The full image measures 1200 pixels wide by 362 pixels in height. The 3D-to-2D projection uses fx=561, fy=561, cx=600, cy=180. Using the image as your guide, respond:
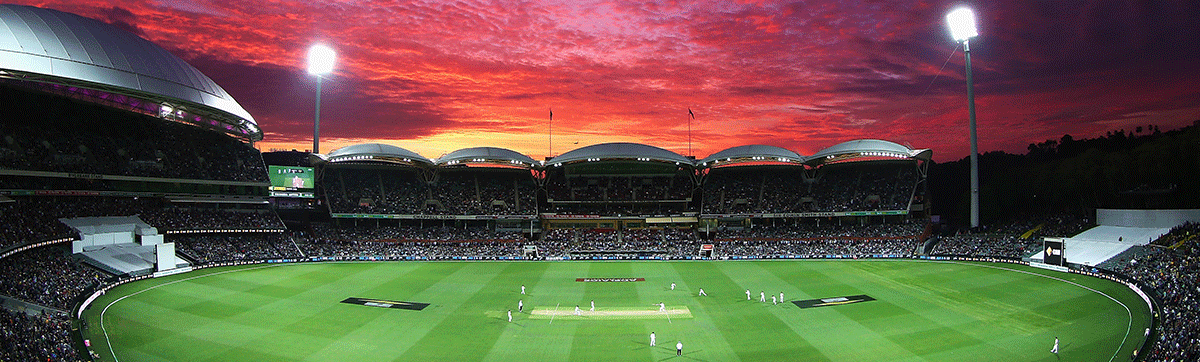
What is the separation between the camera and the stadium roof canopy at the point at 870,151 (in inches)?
2365

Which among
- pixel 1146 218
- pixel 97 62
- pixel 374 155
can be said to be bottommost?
pixel 1146 218

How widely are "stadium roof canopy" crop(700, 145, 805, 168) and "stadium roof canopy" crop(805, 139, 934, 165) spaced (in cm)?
296

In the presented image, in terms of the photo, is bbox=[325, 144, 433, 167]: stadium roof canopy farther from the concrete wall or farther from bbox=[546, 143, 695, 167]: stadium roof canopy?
the concrete wall

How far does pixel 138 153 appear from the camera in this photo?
168ft

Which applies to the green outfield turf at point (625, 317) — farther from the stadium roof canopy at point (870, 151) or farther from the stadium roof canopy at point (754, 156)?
the stadium roof canopy at point (754, 156)

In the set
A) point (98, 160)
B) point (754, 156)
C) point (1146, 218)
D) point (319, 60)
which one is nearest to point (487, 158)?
point (319, 60)

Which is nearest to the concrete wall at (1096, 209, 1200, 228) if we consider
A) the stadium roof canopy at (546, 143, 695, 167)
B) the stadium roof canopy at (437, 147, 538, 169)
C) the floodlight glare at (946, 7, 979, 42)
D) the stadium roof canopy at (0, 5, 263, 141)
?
the floodlight glare at (946, 7, 979, 42)

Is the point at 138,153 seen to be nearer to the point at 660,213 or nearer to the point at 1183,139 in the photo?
the point at 660,213

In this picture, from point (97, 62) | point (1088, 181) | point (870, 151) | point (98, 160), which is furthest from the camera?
point (870, 151)

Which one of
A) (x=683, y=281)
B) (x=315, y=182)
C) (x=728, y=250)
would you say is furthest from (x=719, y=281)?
(x=315, y=182)

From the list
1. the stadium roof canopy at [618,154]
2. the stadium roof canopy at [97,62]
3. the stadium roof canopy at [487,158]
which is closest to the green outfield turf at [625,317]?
the stadium roof canopy at [97,62]

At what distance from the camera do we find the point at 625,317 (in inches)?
1180

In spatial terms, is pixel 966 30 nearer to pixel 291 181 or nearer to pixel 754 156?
pixel 754 156

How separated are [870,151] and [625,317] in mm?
41983
